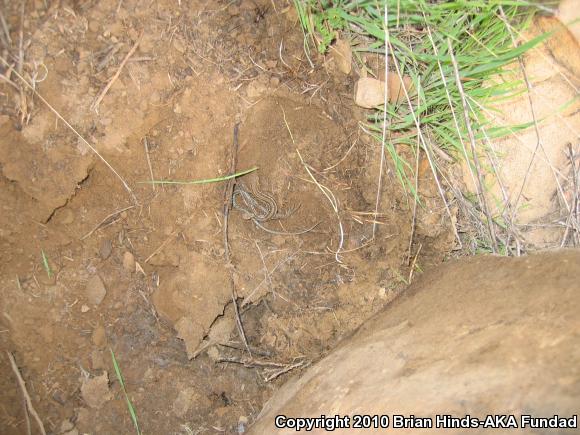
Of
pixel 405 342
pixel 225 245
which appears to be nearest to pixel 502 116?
pixel 405 342

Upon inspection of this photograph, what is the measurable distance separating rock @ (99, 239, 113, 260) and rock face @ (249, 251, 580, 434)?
0.84 meters

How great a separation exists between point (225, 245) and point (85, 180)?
560 mm

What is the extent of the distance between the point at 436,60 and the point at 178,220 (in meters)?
1.14

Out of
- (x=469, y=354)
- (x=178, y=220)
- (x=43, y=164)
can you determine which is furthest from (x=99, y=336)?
(x=469, y=354)

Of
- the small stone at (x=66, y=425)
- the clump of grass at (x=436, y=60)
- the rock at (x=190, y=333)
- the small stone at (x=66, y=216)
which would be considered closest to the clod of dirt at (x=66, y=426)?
the small stone at (x=66, y=425)

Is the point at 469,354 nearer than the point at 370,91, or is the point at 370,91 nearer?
the point at 469,354

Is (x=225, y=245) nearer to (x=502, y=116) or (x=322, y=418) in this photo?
(x=322, y=418)

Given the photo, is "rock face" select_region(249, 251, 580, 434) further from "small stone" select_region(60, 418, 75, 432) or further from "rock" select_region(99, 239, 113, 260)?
"rock" select_region(99, 239, 113, 260)

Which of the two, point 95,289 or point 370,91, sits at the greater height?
point 370,91

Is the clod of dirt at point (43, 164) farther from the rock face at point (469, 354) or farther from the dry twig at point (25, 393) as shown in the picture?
the rock face at point (469, 354)

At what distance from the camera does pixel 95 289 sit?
1.81 metres

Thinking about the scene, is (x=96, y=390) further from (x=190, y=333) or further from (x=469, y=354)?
(x=469, y=354)

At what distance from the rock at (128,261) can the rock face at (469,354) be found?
0.75m

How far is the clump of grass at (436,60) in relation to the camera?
5.72 ft
